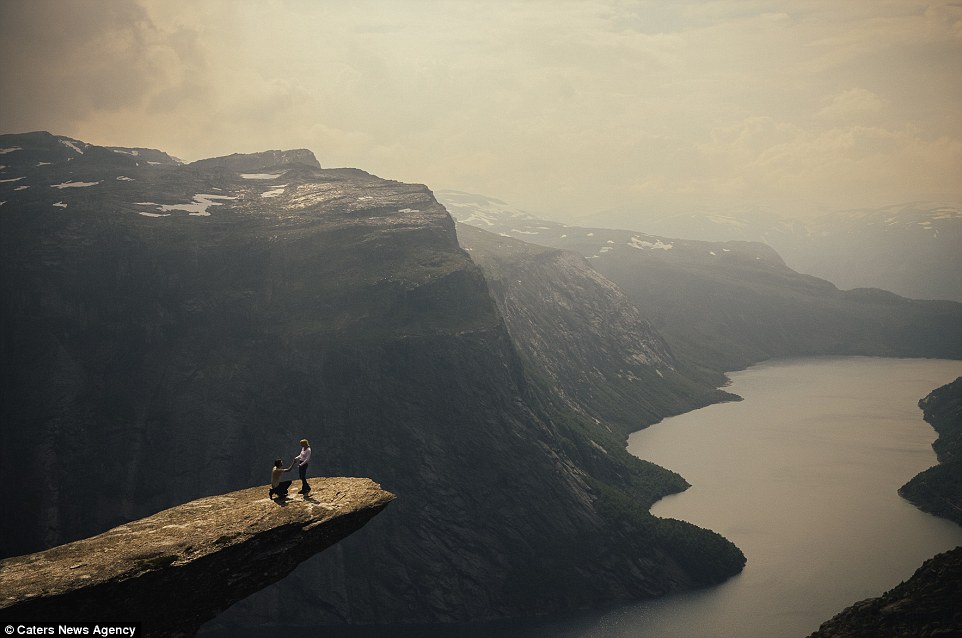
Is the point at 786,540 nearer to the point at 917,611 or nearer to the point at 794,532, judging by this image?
the point at 794,532

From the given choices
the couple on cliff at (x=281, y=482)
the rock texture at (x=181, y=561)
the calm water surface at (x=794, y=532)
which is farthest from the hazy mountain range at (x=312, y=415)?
the rock texture at (x=181, y=561)

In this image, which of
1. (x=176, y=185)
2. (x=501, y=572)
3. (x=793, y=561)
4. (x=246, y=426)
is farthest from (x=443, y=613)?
(x=176, y=185)

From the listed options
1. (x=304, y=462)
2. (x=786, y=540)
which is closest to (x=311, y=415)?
(x=304, y=462)

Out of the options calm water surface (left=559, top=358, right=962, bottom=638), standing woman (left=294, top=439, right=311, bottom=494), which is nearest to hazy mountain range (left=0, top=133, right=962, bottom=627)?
calm water surface (left=559, top=358, right=962, bottom=638)

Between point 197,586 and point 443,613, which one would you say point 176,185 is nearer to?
point 443,613

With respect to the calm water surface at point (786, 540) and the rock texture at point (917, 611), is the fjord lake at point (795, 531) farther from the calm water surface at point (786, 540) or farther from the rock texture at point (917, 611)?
the rock texture at point (917, 611)

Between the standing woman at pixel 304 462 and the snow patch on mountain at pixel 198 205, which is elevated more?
the snow patch on mountain at pixel 198 205

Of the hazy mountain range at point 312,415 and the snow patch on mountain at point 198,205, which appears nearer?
the hazy mountain range at point 312,415

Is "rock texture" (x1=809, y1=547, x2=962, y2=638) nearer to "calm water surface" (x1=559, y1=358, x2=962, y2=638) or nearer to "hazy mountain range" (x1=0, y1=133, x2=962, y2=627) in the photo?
"calm water surface" (x1=559, y1=358, x2=962, y2=638)
